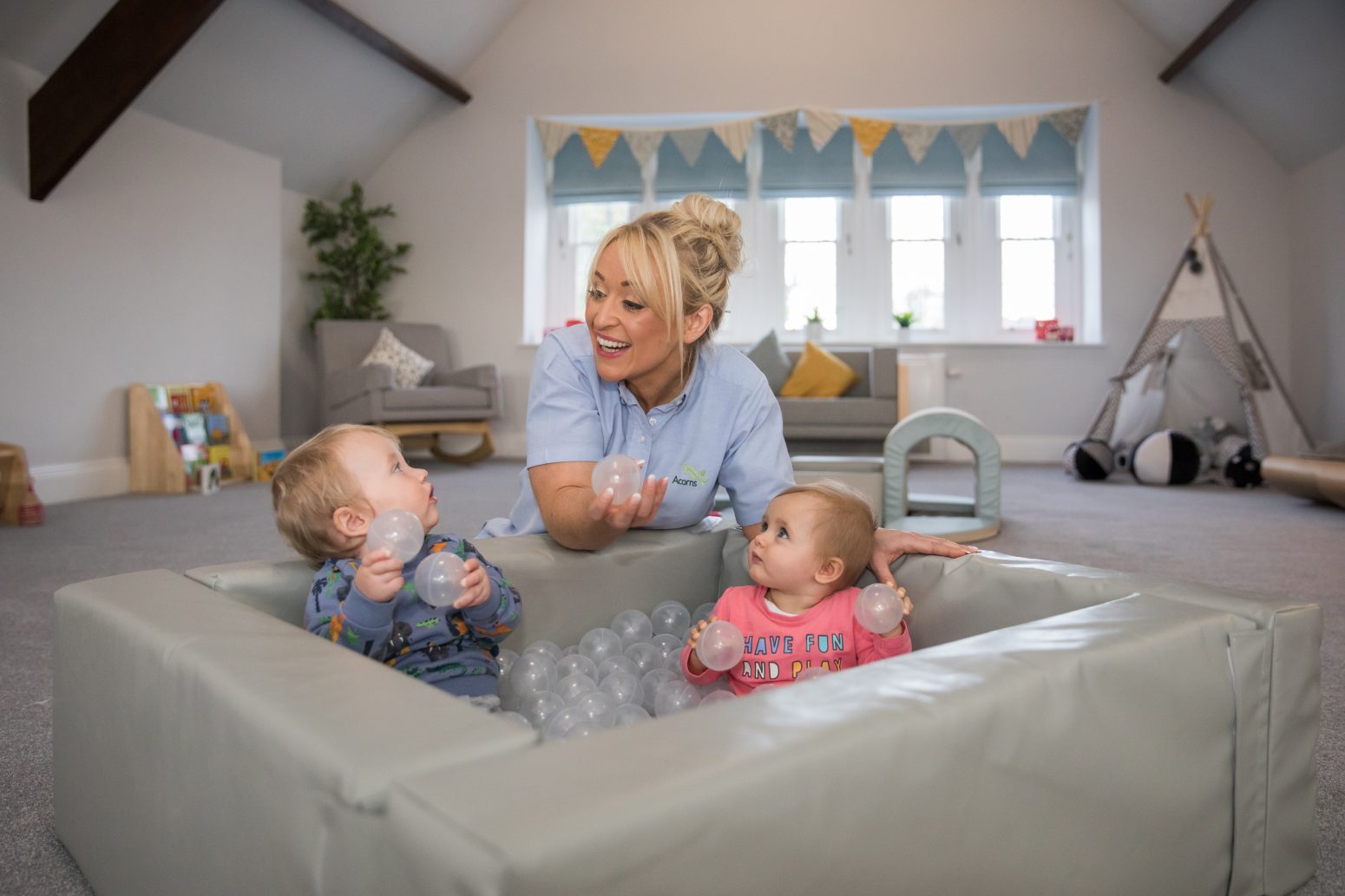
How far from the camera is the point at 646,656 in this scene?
1623 millimetres

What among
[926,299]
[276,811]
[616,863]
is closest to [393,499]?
[276,811]

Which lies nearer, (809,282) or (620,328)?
(620,328)

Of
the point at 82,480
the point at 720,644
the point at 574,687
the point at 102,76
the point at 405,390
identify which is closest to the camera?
the point at 720,644

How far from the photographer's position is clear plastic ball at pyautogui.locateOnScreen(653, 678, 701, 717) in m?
1.47

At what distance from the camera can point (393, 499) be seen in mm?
1332

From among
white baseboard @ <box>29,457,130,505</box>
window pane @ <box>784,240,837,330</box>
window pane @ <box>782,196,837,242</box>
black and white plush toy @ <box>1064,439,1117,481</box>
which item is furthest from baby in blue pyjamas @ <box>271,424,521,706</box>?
window pane @ <box>782,196,837,242</box>

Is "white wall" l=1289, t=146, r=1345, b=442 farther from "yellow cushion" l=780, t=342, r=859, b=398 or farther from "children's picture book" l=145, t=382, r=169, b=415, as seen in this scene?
"children's picture book" l=145, t=382, r=169, b=415

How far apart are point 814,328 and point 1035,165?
1.85 meters

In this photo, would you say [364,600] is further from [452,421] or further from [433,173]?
[433,173]

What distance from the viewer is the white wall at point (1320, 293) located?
570 centimetres

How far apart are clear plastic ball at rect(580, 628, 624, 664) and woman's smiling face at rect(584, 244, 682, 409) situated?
414 mm

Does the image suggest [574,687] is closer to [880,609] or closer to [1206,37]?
[880,609]

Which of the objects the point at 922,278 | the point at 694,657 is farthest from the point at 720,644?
the point at 922,278

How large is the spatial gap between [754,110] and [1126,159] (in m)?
2.45
